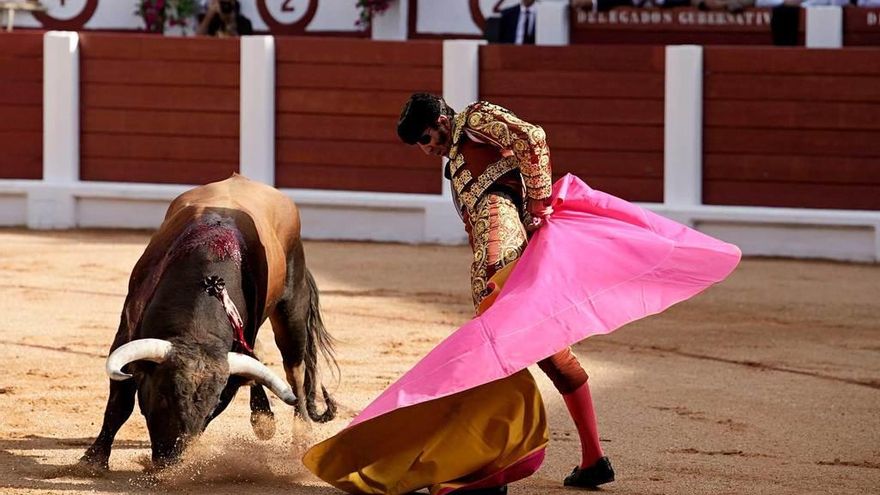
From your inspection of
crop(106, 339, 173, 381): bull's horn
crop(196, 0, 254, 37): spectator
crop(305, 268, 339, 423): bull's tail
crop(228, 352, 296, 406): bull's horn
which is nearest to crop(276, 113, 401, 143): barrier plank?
crop(196, 0, 254, 37): spectator

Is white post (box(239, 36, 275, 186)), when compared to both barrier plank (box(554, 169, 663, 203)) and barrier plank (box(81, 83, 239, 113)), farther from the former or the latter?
barrier plank (box(554, 169, 663, 203))

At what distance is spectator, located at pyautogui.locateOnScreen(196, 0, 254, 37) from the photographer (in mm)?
11156

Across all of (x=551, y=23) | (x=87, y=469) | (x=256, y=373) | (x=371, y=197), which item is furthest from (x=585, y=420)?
(x=551, y=23)

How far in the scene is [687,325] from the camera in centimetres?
634

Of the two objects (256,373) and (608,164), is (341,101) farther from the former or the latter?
(256,373)

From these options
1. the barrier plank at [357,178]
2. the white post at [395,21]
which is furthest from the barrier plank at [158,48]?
the white post at [395,21]

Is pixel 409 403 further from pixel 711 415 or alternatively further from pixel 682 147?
pixel 682 147

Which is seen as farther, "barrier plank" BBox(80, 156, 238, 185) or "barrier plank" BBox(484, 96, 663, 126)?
"barrier plank" BBox(80, 156, 238, 185)

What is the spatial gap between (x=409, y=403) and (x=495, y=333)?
0.78 ft

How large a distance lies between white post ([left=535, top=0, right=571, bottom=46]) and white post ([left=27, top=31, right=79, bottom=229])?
2839 mm

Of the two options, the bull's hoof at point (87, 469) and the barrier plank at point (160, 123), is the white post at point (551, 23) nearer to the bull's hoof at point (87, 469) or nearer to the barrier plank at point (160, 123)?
the barrier plank at point (160, 123)

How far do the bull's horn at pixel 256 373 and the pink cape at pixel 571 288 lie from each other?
166 mm

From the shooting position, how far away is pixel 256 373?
3.43 metres

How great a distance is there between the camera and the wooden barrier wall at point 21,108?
957 centimetres
